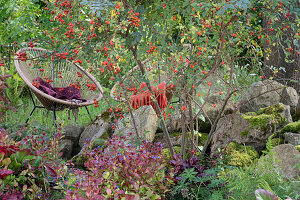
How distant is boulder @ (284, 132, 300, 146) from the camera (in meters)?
2.90

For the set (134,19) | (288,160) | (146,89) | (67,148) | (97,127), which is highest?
(134,19)

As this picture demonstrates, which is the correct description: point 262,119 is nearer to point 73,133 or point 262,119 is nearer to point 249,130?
point 249,130

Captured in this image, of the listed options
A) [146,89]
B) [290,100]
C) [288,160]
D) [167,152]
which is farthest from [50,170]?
[290,100]

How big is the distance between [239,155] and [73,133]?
2.57 metres

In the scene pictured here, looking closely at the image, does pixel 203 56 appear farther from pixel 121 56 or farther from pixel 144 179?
pixel 144 179

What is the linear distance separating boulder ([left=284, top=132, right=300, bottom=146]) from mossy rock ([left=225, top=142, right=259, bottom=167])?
0.98ft

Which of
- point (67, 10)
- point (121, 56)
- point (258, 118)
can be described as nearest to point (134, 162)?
point (121, 56)

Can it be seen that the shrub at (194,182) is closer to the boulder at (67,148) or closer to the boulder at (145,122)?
the boulder at (145,122)

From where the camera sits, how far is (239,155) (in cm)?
290

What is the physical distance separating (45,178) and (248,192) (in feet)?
4.47

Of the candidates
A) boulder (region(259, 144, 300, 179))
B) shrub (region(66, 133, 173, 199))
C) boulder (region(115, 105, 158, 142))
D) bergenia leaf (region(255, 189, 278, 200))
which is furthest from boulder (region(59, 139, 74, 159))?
bergenia leaf (region(255, 189, 278, 200))

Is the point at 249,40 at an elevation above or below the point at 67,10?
below

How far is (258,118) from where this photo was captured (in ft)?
10.3

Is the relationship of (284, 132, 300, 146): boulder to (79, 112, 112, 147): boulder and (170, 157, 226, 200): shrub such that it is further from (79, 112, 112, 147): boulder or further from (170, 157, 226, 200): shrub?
(79, 112, 112, 147): boulder
